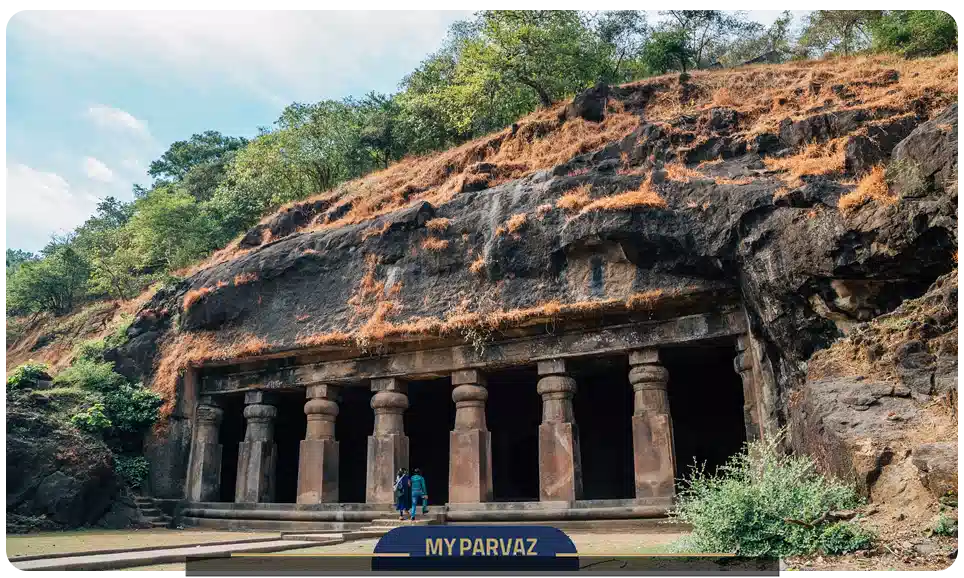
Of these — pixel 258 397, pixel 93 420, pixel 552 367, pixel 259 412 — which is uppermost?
pixel 552 367

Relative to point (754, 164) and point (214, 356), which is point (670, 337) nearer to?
point (754, 164)

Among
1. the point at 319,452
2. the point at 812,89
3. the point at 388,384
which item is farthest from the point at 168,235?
the point at 812,89

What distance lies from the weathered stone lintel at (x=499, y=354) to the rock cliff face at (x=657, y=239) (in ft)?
1.86

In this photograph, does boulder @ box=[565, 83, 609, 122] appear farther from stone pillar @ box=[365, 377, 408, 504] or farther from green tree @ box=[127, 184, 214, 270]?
green tree @ box=[127, 184, 214, 270]

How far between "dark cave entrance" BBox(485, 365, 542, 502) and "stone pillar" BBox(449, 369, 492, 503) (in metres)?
4.73

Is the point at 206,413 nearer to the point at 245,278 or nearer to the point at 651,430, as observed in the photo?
the point at 245,278

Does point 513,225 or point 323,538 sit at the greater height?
point 513,225

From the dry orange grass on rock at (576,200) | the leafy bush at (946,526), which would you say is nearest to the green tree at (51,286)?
the dry orange grass on rock at (576,200)

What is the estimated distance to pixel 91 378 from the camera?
17.2 meters

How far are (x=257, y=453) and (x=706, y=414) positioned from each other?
10.8 m

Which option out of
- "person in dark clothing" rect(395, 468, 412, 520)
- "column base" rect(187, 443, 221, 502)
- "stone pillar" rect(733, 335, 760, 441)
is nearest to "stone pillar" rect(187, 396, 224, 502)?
"column base" rect(187, 443, 221, 502)

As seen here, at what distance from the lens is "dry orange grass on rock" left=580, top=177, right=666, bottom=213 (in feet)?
42.3

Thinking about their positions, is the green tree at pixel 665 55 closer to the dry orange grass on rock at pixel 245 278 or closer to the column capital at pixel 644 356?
the column capital at pixel 644 356

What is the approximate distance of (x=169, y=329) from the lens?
18234 mm
